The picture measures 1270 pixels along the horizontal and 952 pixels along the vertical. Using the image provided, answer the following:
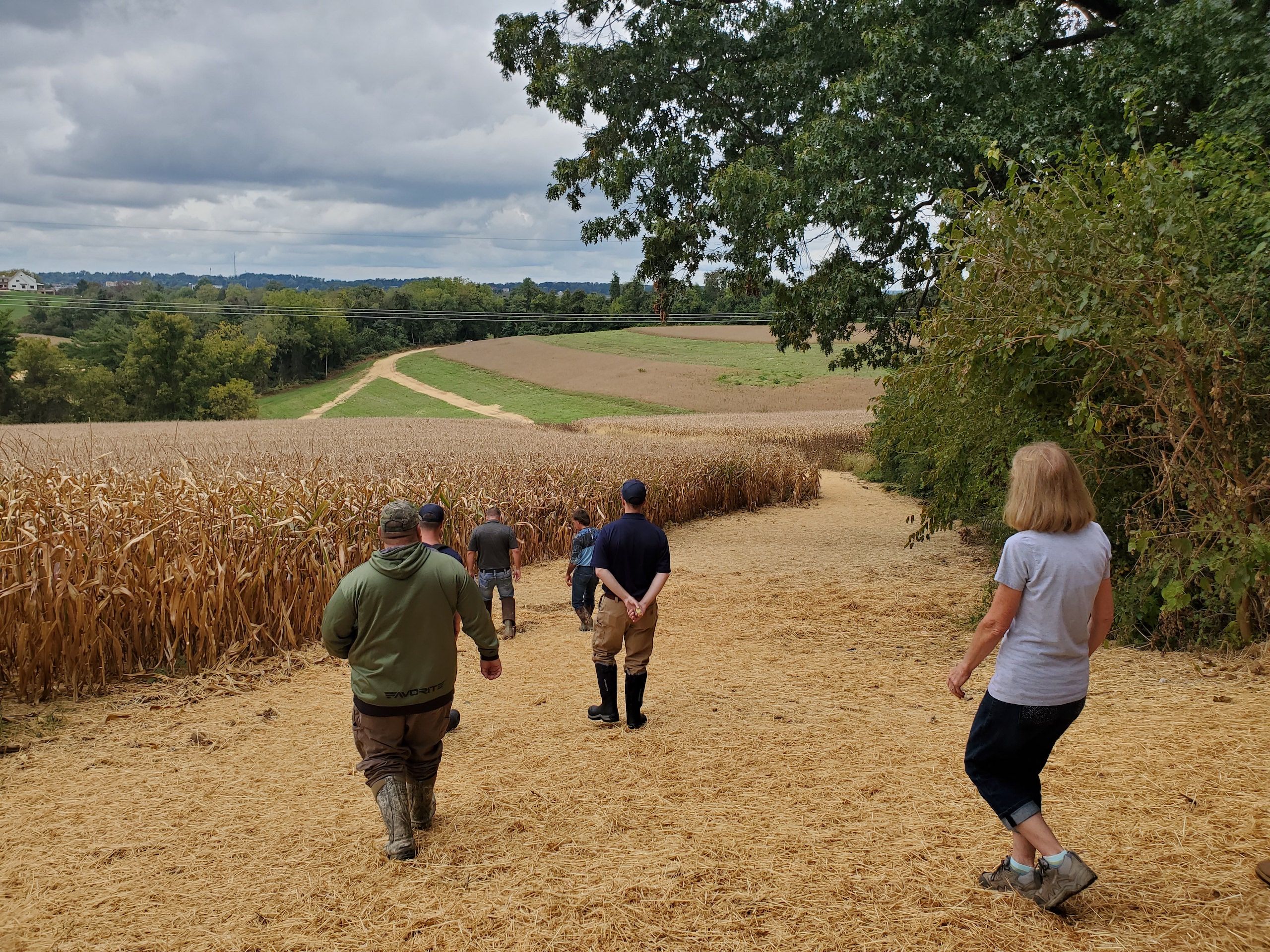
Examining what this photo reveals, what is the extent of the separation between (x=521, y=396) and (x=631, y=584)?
5473 cm

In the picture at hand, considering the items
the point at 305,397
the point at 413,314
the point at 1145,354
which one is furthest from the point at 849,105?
the point at 413,314

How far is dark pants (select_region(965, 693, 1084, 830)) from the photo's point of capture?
10.4 feet

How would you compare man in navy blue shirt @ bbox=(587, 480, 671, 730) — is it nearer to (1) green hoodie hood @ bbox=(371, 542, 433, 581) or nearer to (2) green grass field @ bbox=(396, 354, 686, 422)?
(1) green hoodie hood @ bbox=(371, 542, 433, 581)

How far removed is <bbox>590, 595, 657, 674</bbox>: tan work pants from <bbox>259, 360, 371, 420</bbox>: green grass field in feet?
195

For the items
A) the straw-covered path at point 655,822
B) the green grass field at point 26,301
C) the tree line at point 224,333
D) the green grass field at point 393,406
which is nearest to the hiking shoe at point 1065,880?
the straw-covered path at point 655,822

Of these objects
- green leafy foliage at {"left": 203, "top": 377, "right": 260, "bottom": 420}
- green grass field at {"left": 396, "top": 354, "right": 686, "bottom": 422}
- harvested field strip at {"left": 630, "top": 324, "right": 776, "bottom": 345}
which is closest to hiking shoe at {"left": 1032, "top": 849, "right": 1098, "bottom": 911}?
green grass field at {"left": 396, "top": 354, "right": 686, "bottom": 422}

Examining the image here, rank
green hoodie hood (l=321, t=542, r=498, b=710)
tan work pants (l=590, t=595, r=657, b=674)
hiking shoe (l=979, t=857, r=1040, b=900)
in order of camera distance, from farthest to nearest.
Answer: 1. tan work pants (l=590, t=595, r=657, b=674)
2. green hoodie hood (l=321, t=542, r=498, b=710)
3. hiking shoe (l=979, t=857, r=1040, b=900)

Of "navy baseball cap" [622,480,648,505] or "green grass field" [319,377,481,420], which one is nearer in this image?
"navy baseball cap" [622,480,648,505]

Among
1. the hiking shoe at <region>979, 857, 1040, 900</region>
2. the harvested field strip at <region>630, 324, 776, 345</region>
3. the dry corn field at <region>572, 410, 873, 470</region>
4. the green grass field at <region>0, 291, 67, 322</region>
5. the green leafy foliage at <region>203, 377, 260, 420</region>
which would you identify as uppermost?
the green grass field at <region>0, 291, 67, 322</region>

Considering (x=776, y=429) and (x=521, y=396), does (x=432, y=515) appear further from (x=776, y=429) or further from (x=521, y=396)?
(x=521, y=396)

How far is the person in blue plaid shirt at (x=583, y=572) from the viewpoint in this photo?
8648 millimetres

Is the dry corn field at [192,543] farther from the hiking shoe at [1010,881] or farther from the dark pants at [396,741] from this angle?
the hiking shoe at [1010,881]

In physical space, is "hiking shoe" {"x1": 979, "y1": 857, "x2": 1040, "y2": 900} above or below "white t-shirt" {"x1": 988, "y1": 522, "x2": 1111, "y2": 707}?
below

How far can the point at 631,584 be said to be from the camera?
569cm
